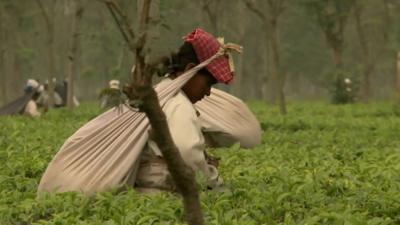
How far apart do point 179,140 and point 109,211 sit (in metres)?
0.57

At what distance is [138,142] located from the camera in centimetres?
457

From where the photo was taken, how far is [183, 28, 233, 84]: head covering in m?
4.60

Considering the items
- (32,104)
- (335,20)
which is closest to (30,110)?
(32,104)

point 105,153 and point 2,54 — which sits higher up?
point 2,54

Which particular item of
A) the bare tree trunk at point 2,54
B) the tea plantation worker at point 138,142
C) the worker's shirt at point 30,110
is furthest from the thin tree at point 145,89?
the bare tree trunk at point 2,54

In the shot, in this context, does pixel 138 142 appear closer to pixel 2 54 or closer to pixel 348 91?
pixel 348 91

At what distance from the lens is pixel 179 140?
4.23 m

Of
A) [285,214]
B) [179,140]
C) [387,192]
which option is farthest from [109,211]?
[387,192]

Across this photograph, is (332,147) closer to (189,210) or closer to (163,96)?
(163,96)

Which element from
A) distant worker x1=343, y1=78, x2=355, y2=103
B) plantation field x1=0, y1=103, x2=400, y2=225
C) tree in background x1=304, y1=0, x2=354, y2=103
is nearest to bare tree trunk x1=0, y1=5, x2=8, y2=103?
tree in background x1=304, y1=0, x2=354, y2=103

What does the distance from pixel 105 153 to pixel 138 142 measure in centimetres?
22

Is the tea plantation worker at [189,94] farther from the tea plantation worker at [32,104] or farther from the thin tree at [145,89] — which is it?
the tea plantation worker at [32,104]

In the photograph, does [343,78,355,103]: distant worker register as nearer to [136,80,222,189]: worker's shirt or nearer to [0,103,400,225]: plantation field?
[0,103,400,225]: plantation field

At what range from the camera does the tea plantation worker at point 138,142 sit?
4523 millimetres
